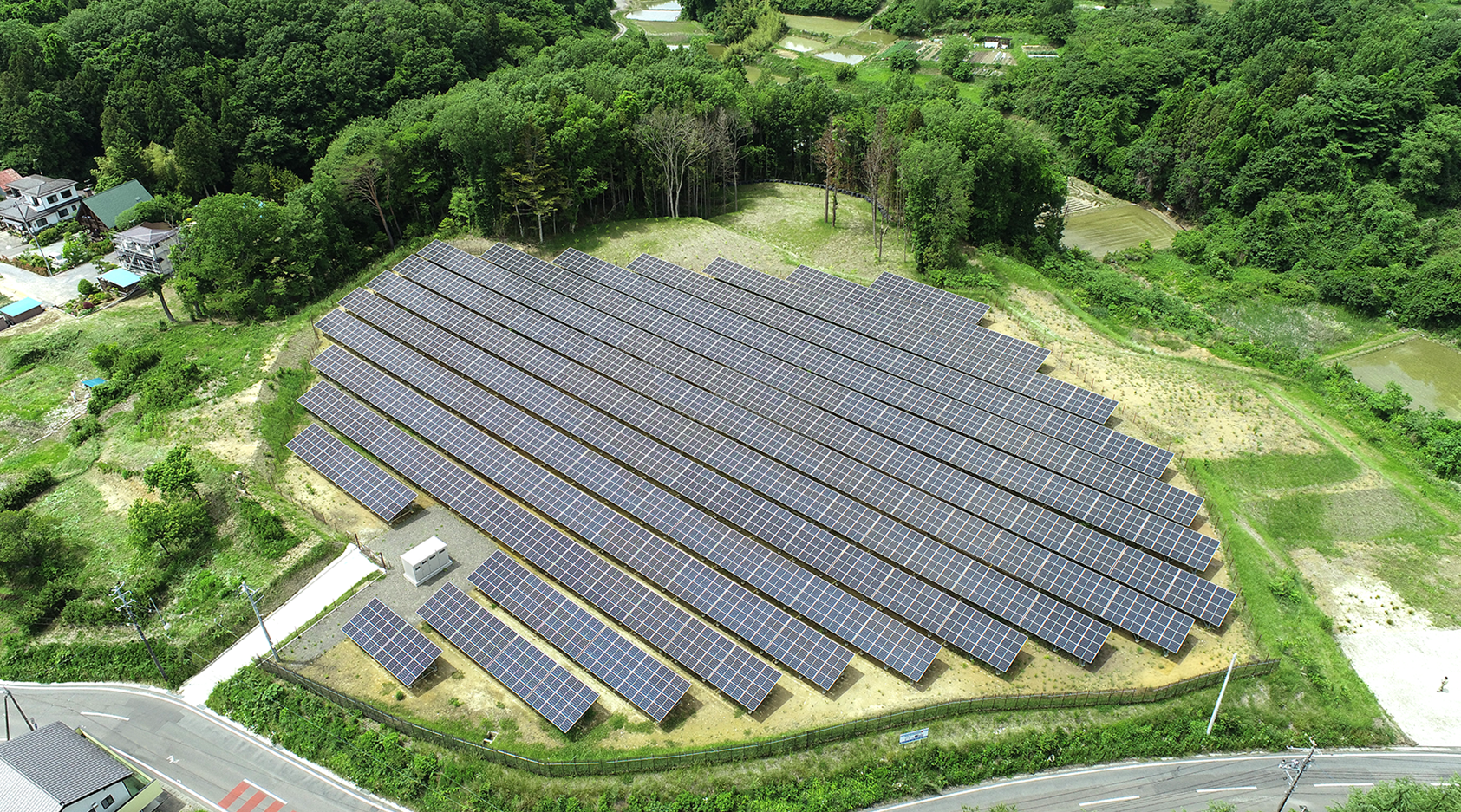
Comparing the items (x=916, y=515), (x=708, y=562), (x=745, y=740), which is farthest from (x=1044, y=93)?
(x=745, y=740)

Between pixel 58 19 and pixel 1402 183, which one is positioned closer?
pixel 1402 183

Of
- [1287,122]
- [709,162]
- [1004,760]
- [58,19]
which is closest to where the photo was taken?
[1004,760]

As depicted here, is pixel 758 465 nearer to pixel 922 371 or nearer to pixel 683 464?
pixel 683 464

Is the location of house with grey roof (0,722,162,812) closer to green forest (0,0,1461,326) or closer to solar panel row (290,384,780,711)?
solar panel row (290,384,780,711)

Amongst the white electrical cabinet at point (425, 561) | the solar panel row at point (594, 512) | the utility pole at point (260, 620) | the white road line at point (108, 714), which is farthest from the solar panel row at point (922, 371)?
the white road line at point (108, 714)

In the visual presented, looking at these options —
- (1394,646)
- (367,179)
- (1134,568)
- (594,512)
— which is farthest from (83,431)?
(1394,646)

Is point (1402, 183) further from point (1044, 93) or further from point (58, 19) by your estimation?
point (58, 19)
